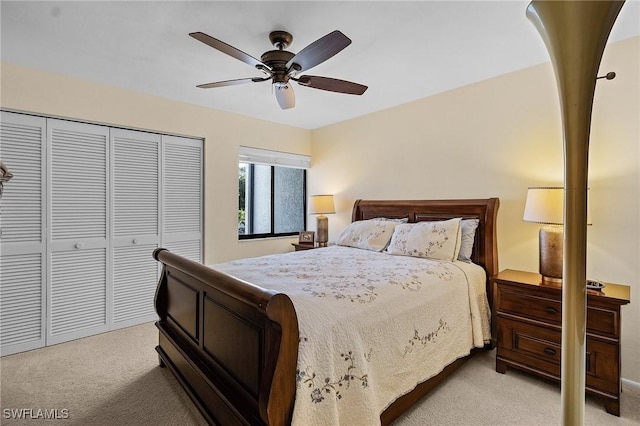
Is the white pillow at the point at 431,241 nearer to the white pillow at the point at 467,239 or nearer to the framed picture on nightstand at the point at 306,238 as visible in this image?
the white pillow at the point at 467,239

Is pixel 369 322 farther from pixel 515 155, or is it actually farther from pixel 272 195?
pixel 272 195

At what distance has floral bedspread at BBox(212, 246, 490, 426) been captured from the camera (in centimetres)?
139

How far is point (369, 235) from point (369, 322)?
183cm

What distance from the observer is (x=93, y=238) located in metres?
3.15

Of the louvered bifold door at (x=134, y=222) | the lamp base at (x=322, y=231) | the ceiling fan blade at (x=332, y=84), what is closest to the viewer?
the ceiling fan blade at (x=332, y=84)

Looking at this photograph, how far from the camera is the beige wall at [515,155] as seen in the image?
89.9 inches

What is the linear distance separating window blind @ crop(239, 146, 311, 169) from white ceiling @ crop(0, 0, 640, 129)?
3.58ft

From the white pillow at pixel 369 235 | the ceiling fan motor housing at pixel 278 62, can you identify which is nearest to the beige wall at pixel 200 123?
the white pillow at pixel 369 235

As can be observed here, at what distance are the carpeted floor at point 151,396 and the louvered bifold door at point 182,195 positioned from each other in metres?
1.32

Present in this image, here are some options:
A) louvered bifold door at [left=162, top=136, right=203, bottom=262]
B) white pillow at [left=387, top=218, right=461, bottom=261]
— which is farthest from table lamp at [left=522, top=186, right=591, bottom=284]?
louvered bifold door at [left=162, top=136, right=203, bottom=262]

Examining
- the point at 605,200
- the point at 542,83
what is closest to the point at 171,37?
the point at 542,83

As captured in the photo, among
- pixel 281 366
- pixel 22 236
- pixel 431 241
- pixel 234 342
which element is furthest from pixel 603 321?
pixel 22 236

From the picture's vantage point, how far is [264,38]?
226 cm

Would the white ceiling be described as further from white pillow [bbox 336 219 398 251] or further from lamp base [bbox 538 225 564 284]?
white pillow [bbox 336 219 398 251]
